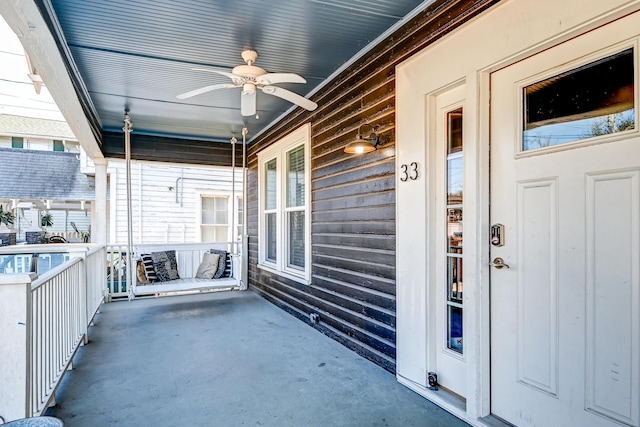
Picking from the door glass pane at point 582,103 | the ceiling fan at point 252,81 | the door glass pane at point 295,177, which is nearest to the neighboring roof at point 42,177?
the door glass pane at point 295,177

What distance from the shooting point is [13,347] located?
1705 mm

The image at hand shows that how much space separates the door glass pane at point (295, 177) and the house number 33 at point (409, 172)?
6.67 ft

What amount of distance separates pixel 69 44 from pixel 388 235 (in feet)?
9.81

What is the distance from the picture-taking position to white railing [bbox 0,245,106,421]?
1.70 metres

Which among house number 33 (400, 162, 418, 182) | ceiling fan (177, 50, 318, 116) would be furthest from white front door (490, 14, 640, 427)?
ceiling fan (177, 50, 318, 116)

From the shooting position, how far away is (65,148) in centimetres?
1068

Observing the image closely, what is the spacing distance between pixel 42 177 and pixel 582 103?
1048 centimetres

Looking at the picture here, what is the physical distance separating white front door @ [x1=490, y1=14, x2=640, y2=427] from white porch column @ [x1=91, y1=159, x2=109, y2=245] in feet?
18.3

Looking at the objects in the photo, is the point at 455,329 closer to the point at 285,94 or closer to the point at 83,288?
the point at 285,94

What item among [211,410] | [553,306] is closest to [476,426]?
[553,306]

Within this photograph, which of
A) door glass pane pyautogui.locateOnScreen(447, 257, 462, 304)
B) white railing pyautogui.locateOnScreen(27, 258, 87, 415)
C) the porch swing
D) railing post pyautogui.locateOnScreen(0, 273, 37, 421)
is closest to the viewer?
railing post pyautogui.locateOnScreen(0, 273, 37, 421)

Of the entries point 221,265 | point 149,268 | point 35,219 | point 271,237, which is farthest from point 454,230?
point 35,219

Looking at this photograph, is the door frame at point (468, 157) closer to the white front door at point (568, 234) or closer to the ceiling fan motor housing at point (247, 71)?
the white front door at point (568, 234)

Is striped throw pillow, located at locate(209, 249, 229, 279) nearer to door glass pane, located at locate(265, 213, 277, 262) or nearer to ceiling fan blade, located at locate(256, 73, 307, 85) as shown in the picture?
door glass pane, located at locate(265, 213, 277, 262)
